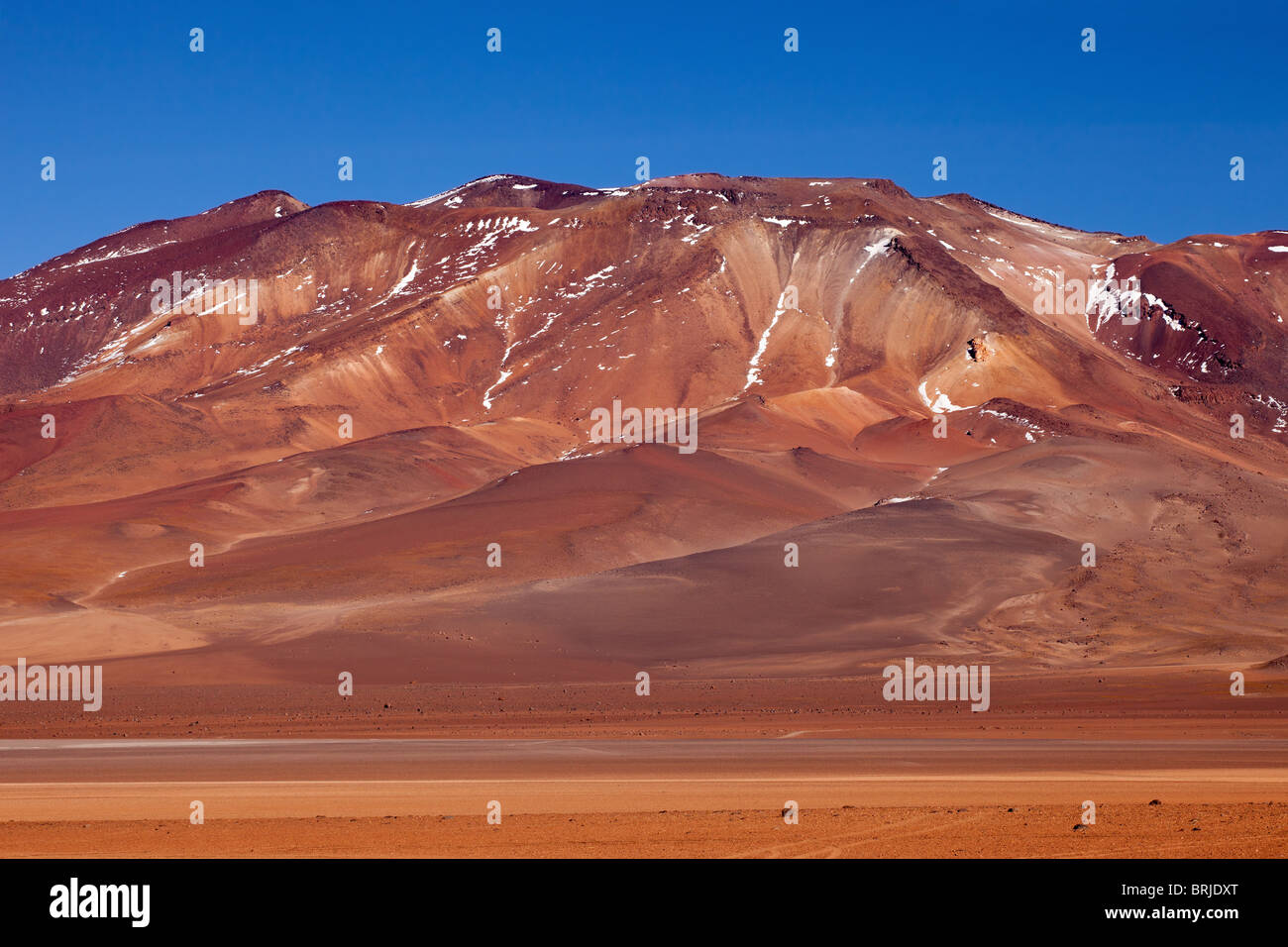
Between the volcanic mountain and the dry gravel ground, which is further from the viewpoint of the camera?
the volcanic mountain

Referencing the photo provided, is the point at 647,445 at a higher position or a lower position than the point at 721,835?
higher

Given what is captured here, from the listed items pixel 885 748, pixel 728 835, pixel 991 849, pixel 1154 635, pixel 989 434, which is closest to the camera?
pixel 991 849

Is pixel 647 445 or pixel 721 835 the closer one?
pixel 721 835

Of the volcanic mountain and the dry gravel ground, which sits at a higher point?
the volcanic mountain

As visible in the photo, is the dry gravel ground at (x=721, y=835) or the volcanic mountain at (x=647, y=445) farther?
the volcanic mountain at (x=647, y=445)

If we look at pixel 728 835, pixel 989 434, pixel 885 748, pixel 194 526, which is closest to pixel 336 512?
pixel 194 526

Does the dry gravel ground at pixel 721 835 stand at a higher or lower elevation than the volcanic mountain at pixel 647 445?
lower
